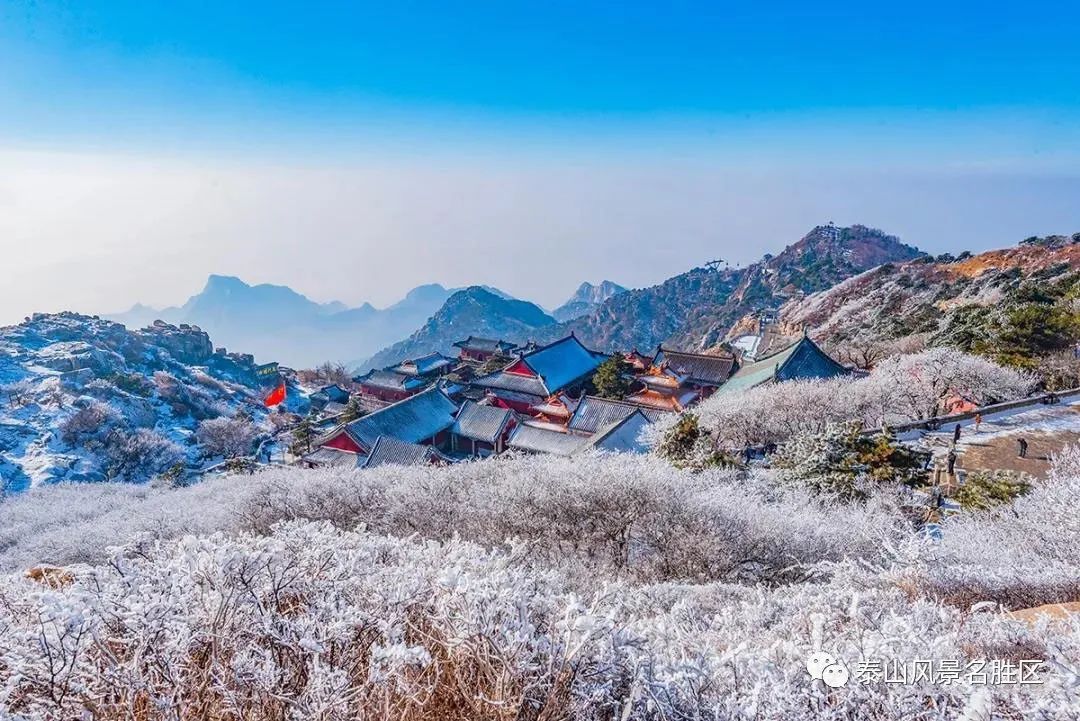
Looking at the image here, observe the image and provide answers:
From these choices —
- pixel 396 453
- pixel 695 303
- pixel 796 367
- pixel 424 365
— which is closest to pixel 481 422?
pixel 396 453

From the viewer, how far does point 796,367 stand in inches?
930

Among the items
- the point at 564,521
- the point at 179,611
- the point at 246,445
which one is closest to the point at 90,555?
the point at 564,521

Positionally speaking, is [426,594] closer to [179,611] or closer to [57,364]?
[179,611]

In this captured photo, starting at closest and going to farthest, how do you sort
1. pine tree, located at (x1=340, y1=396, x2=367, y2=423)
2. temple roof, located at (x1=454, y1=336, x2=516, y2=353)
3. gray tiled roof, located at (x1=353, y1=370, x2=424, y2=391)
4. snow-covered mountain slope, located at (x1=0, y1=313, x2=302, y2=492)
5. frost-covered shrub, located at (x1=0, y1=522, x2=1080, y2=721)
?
1. frost-covered shrub, located at (x1=0, y1=522, x2=1080, y2=721)
2. snow-covered mountain slope, located at (x1=0, y1=313, x2=302, y2=492)
3. pine tree, located at (x1=340, y1=396, x2=367, y2=423)
4. gray tiled roof, located at (x1=353, y1=370, x2=424, y2=391)
5. temple roof, located at (x1=454, y1=336, x2=516, y2=353)

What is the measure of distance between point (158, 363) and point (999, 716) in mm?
74303

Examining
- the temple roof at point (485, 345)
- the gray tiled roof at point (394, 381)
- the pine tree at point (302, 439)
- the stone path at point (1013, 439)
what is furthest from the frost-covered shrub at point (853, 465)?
the temple roof at point (485, 345)

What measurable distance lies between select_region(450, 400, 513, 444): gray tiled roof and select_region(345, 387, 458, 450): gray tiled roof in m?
0.70

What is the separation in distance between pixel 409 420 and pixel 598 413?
970cm

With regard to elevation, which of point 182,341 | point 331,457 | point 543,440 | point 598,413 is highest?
point 598,413

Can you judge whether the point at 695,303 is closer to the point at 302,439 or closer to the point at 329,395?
the point at 329,395

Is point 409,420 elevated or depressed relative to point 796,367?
depressed

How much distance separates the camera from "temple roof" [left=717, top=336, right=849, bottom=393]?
2311 cm

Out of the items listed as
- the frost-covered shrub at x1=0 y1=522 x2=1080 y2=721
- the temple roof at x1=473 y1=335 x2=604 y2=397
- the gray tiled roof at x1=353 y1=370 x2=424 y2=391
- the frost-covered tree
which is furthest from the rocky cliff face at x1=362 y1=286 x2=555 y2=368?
the frost-covered shrub at x1=0 y1=522 x2=1080 y2=721

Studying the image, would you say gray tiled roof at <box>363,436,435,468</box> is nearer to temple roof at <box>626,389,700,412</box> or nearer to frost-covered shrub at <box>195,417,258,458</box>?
temple roof at <box>626,389,700,412</box>
